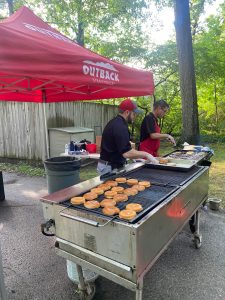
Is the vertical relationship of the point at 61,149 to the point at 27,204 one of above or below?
above

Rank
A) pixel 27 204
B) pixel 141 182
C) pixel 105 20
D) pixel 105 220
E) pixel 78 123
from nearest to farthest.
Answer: pixel 105 220
pixel 141 182
pixel 27 204
pixel 78 123
pixel 105 20

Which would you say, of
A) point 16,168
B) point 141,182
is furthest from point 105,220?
point 16,168

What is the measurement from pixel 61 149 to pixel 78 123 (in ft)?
6.32

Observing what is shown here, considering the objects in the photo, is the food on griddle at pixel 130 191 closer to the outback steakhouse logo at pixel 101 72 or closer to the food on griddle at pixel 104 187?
the food on griddle at pixel 104 187

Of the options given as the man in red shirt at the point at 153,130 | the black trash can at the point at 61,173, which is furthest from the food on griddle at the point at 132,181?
the black trash can at the point at 61,173

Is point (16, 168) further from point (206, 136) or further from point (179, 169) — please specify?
point (206, 136)

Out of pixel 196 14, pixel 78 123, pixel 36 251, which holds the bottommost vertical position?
pixel 36 251

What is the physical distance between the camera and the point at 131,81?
3309mm

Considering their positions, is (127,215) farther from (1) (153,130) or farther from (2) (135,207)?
(1) (153,130)

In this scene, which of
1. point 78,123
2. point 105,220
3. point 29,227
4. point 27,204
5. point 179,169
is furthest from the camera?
point 78,123

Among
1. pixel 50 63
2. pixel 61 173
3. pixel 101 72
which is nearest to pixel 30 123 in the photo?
pixel 61 173

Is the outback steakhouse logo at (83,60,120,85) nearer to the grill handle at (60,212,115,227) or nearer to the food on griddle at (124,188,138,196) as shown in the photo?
the food on griddle at (124,188,138,196)

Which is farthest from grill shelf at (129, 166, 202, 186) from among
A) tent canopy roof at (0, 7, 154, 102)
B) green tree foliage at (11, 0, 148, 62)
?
green tree foliage at (11, 0, 148, 62)

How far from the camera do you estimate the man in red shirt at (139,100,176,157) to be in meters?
4.01
